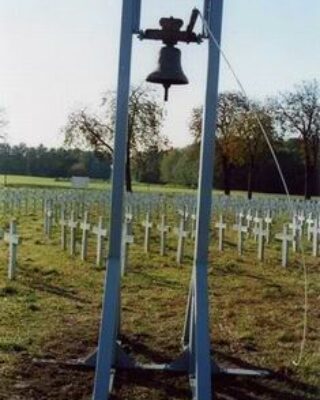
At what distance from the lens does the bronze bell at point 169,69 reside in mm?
4984

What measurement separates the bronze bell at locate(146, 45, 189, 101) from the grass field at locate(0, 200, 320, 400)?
2.07m

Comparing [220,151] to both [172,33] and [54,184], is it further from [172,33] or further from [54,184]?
[172,33]

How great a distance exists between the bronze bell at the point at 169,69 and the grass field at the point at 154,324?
207cm

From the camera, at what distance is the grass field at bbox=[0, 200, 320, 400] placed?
206 inches

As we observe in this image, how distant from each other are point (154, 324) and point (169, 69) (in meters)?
3.08

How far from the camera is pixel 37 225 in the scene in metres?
20.0

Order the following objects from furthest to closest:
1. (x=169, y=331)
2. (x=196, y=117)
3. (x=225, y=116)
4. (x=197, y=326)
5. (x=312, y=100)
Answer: (x=312, y=100), (x=225, y=116), (x=196, y=117), (x=169, y=331), (x=197, y=326)

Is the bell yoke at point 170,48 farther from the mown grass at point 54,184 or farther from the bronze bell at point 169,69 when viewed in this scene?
the mown grass at point 54,184

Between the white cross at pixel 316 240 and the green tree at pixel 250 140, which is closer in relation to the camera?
the white cross at pixel 316 240

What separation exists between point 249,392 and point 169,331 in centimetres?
185

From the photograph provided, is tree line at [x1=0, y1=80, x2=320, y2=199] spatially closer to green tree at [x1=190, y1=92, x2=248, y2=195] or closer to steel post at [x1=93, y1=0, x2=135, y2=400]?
green tree at [x1=190, y1=92, x2=248, y2=195]

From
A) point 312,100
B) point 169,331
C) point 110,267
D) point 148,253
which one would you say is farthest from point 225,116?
point 110,267

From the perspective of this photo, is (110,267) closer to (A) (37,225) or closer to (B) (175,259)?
(B) (175,259)

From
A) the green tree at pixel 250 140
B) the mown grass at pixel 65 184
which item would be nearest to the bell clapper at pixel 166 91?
the mown grass at pixel 65 184
